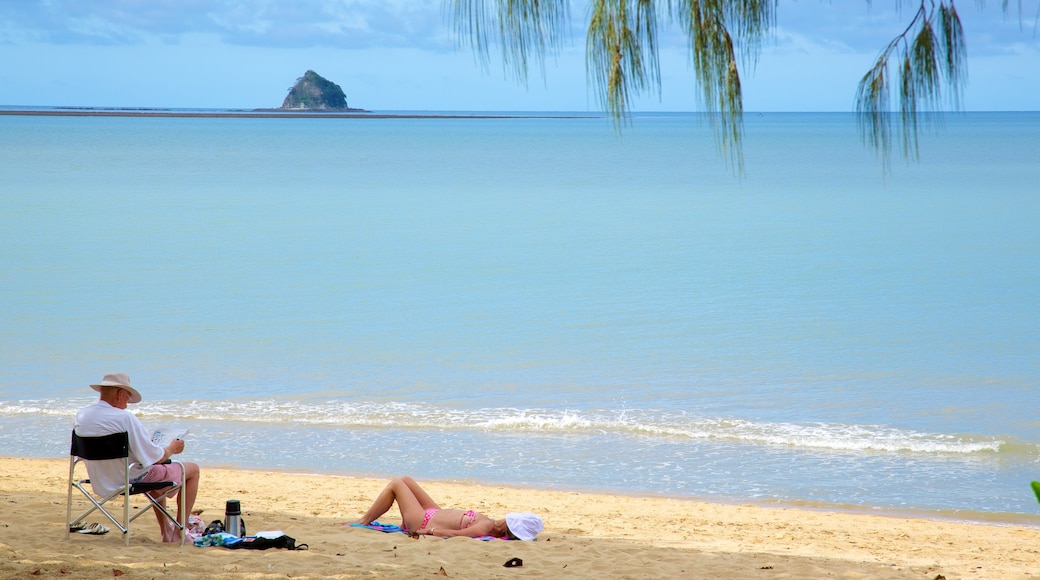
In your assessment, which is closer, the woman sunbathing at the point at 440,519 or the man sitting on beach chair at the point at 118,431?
the man sitting on beach chair at the point at 118,431

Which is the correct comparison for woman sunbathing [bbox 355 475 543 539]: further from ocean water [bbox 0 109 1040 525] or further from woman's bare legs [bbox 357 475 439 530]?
ocean water [bbox 0 109 1040 525]

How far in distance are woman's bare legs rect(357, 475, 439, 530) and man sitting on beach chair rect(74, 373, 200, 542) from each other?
1485mm

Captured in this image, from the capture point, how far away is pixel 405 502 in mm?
7203

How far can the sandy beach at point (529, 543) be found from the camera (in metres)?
6.01

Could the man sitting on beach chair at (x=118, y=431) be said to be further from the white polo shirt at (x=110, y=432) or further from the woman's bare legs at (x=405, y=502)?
the woman's bare legs at (x=405, y=502)

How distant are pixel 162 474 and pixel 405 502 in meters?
1.78

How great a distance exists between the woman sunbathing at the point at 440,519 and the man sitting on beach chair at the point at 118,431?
1.52 m

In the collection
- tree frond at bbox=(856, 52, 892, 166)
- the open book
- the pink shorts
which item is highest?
tree frond at bbox=(856, 52, 892, 166)

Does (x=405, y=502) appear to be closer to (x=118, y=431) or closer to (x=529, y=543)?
(x=529, y=543)

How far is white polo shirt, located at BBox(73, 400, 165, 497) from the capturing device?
5.85 m

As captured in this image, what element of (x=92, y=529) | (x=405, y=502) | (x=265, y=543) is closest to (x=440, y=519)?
(x=405, y=502)

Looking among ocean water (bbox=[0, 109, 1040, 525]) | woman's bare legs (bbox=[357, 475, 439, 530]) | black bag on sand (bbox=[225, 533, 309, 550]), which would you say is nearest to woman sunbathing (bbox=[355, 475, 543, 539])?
woman's bare legs (bbox=[357, 475, 439, 530])

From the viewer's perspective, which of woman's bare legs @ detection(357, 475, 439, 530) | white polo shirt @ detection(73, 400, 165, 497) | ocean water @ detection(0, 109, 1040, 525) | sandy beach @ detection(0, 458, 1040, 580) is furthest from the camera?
ocean water @ detection(0, 109, 1040, 525)

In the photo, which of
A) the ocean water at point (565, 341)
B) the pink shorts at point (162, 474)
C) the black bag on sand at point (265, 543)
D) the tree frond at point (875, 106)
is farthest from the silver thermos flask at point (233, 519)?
the tree frond at point (875, 106)
